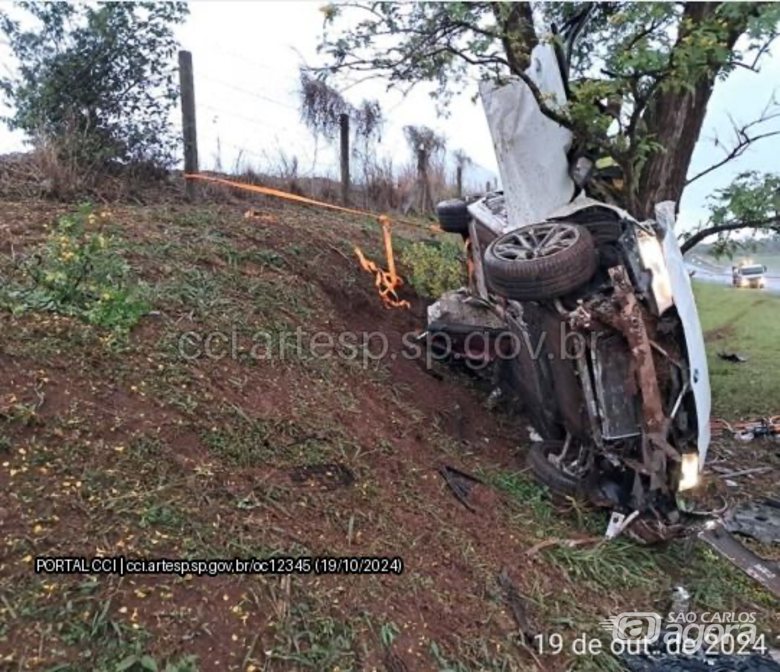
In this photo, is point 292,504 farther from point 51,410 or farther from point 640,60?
point 640,60

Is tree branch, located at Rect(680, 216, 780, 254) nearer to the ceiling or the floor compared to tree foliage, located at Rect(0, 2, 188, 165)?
nearer to the floor

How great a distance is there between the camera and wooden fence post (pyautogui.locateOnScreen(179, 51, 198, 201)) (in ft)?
20.0

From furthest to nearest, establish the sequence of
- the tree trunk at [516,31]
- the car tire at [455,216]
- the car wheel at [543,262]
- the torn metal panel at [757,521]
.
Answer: the car tire at [455,216], the tree trunk at [516,31], the torn metal panel at [757,521], the car wheel at [543,262]

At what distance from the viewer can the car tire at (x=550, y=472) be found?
3.83 m

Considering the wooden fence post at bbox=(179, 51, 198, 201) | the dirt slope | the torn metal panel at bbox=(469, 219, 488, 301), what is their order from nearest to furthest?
the dirt slope
the torn metal panel at bbox=(469, 219, 488, 301)
the wooden fence post at bbox=(179, 51, 198, 201)

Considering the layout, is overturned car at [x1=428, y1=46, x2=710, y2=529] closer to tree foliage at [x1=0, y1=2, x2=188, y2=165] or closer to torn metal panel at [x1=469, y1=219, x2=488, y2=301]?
torn metal panel at [x1=469, y1=219, x2=488, y2=301]

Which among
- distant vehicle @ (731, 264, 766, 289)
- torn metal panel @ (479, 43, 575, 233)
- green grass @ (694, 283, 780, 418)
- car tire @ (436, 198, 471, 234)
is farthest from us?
distant vehicle @ (731, 264, 766, 289)

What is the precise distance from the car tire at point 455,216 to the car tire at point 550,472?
2.53 m

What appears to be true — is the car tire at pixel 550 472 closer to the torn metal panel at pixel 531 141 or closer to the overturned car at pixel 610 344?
the overturned car at pixel 610 344

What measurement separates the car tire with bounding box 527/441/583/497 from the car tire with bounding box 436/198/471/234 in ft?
8.30

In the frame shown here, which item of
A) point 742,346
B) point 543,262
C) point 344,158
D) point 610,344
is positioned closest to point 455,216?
point 543,262

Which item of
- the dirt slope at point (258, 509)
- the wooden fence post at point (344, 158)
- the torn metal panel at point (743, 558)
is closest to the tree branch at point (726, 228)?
the dirt slope at point (258, 509)

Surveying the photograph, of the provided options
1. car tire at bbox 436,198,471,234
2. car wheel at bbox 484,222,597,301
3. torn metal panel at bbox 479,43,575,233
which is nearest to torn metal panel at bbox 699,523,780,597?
car wheel at bbox 484,222,597,301

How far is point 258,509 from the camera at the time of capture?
2699mm
